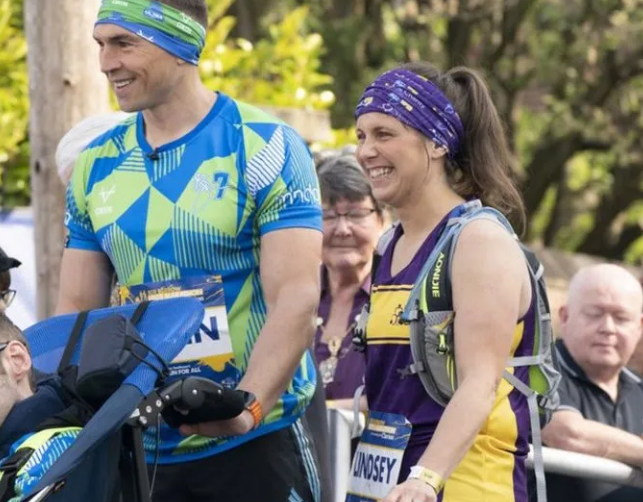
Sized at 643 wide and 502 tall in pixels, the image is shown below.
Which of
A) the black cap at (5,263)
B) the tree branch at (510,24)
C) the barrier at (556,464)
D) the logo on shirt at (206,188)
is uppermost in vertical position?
the tree branch at (510,24)

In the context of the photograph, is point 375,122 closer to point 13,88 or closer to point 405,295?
point 405,295

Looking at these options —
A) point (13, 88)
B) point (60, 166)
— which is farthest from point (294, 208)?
point (13, 88)

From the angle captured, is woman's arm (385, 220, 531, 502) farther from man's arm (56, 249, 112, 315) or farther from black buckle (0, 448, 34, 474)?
man's arm (56, 249, 112, 315)

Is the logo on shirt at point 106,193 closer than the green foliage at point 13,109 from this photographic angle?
Yes

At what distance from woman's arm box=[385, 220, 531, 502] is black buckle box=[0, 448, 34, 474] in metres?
0.87

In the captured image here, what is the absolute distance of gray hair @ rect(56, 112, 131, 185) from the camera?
211 inches

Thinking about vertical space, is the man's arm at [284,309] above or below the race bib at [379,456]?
above

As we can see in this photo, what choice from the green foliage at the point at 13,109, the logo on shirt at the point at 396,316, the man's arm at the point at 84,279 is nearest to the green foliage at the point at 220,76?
the green foliage at the point at 13,109

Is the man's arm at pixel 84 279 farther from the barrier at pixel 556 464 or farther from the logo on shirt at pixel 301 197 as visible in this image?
the barrier at pixel 556 464

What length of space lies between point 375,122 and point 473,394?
0.78m

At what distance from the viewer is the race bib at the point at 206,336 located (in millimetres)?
4453

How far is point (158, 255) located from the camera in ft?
14.7

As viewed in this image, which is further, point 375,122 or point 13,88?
point 13,88

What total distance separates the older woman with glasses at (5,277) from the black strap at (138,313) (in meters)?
0.61
